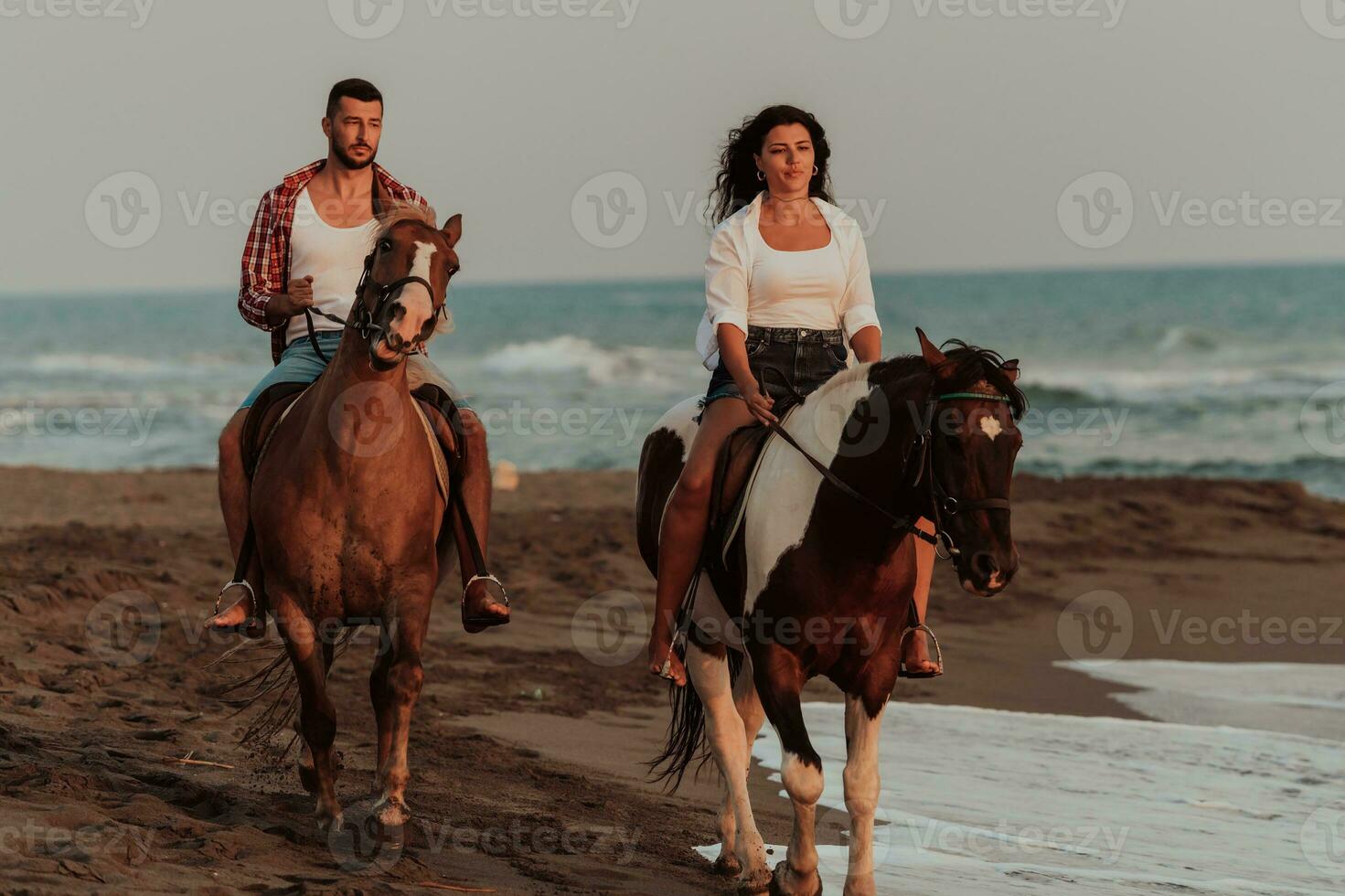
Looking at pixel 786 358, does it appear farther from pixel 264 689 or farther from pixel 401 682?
pixel 264 689

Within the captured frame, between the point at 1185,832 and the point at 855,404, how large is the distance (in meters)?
3.21

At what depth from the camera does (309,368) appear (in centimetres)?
668

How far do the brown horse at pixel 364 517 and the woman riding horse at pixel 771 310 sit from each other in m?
0.98

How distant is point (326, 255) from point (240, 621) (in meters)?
1.60

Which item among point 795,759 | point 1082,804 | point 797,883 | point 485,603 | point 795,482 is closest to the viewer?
point 795,759

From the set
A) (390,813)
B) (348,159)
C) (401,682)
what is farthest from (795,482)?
(348,159)

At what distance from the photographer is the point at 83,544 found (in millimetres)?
12867

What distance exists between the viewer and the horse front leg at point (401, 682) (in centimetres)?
602

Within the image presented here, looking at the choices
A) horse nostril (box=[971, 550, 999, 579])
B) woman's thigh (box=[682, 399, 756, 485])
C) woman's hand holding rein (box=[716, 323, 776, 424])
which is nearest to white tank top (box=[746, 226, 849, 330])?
woman's hand holding rein (box=[716, 323, 776, 424])

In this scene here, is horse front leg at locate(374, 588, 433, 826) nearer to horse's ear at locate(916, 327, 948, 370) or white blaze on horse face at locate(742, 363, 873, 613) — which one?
white blaze on horse face at locate(742, 363, 873, 613)

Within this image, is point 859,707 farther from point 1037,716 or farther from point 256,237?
point 1037,716

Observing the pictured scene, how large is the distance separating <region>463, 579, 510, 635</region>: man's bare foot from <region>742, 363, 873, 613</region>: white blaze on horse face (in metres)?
1.16

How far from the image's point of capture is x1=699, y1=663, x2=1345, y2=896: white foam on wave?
6.52 meters

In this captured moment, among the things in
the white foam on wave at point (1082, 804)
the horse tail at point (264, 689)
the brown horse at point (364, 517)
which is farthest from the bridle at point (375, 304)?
the white foam on wave at point (1082, 804)
